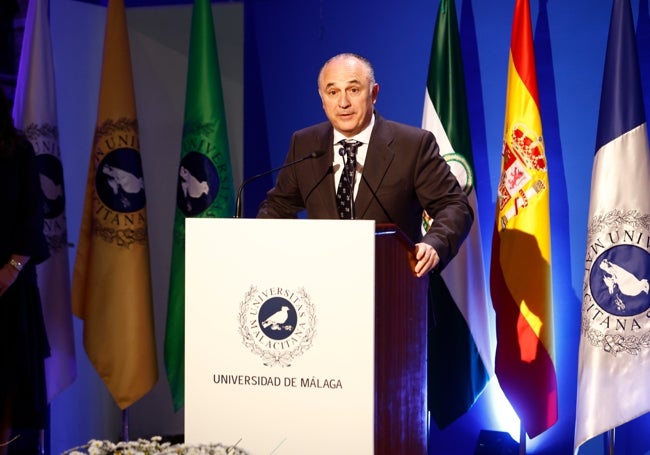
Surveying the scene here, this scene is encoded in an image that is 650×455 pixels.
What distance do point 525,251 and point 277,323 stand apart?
208cm

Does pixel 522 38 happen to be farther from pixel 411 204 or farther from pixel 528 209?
pixel 411 204

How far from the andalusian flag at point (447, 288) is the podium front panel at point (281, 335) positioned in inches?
78.5

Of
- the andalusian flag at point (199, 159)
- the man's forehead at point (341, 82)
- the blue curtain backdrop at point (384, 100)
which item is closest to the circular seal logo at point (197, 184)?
the andalusian flag at point (199, 159)

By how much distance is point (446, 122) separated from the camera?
4102 mm

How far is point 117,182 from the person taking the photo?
4293 mm

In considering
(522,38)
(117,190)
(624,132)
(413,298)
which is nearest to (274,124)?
(117,190)

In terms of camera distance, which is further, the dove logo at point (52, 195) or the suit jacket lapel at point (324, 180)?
the dove logo at point (52, 195)

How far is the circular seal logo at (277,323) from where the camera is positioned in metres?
2.15

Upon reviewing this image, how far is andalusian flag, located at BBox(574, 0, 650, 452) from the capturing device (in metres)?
3.72

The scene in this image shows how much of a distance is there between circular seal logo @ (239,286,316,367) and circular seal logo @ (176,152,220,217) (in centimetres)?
222

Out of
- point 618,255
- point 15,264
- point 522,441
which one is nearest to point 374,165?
point 618,255

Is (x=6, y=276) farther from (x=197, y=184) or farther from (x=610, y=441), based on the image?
(x=610, y=441)

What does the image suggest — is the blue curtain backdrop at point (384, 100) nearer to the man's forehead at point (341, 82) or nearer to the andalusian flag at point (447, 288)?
the andalusian flag at point (447, 288)

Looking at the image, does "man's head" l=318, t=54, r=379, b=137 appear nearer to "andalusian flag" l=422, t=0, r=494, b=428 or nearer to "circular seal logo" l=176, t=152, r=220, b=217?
"andalusian flag" l=422, t=0, r=494, b=428
